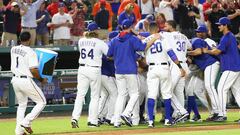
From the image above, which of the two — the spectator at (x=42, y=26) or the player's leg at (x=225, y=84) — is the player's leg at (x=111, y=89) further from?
the spectator at (x=42, y=26)

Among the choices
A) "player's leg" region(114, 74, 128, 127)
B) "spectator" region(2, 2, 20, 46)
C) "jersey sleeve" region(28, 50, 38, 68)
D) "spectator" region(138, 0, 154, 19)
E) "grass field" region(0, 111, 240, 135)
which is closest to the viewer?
"grass field" region(0, 111, 240, 135)

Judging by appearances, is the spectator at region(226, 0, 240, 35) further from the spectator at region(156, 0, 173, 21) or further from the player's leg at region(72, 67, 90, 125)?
the player's leg at region(72, 67, 90, 125)

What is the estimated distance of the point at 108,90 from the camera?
15812 mm

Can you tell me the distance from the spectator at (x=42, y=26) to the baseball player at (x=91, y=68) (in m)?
5.58

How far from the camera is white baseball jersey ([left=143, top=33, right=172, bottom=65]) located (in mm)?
14852

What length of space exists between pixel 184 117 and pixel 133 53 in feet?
5.94

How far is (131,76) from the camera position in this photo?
1487 centimetres

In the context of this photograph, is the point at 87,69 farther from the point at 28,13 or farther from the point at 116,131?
the point at 28,13

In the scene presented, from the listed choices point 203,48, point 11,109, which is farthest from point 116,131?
point 11,109

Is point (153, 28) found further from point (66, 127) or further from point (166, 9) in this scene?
point (166, 9)

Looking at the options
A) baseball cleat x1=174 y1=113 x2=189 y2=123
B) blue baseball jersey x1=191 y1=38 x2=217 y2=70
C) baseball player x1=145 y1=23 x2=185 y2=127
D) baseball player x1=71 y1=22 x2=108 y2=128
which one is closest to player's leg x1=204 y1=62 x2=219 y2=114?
blue baseball jersey x1=191 y1=38 x2=217 y2=70

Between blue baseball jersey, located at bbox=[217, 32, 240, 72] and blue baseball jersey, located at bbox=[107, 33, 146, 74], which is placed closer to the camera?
blue baseball jersey, located at bbox=[107, 33, 146, 74]

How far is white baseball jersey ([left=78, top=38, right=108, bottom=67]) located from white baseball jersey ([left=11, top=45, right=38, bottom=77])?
1536mm

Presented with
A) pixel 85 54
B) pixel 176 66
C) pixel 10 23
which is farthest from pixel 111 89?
pixel 10 23
